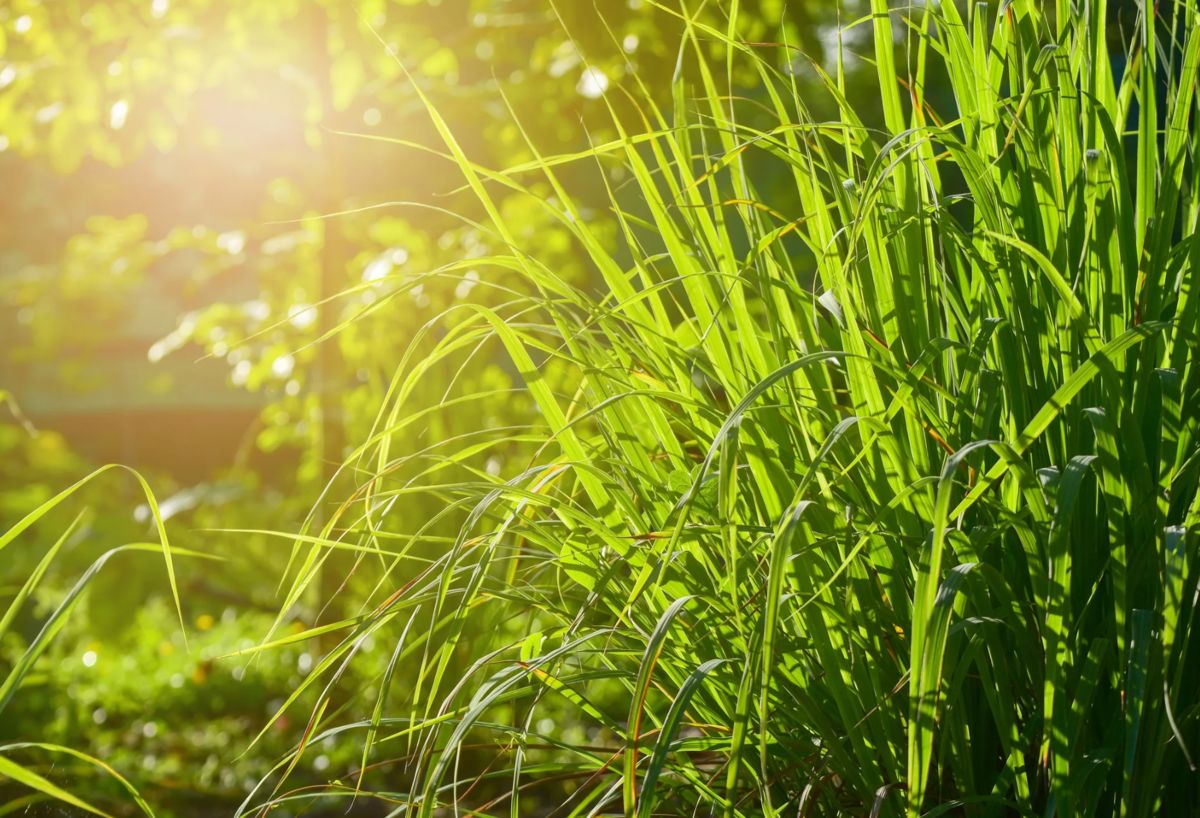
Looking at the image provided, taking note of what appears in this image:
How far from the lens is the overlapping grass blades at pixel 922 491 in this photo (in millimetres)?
519

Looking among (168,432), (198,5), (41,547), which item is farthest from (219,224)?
(168,432)

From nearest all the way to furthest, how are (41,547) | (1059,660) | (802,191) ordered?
1. (1059,660)
2. (802,191)
3. (41,547)

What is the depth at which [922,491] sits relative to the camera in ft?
1.95

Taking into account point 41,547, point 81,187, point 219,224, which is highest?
point 81,187

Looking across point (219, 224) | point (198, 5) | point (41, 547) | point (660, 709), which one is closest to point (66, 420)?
point (219, 224)

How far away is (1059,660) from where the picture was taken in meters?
0.51

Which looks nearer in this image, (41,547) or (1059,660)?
(1059,660)

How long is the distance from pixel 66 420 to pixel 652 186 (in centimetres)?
1176

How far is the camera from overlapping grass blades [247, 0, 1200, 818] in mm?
519

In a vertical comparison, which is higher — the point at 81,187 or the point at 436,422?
the point at 81,187

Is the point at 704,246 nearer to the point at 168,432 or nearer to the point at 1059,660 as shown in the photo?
the point at 1059,660

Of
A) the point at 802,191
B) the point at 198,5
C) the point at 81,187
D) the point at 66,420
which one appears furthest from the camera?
the point at 66,420

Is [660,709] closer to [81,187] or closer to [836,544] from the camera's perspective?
[836,544]

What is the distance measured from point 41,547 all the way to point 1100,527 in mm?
4223
